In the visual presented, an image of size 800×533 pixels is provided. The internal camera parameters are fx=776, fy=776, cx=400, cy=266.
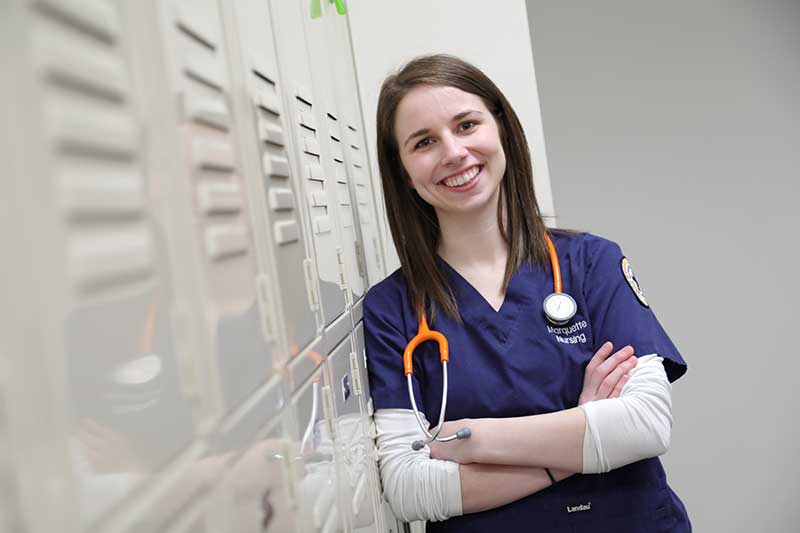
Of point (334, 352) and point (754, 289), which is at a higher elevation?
point (334, 352)

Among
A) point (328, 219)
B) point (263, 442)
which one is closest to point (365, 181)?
point (328, 219)

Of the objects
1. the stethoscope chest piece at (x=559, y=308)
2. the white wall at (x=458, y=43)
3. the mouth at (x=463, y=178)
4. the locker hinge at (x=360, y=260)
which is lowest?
the stethoscope chest piece at (x=559, y=308)

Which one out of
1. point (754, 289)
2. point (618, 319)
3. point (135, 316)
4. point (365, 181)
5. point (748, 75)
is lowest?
point (754, 289)

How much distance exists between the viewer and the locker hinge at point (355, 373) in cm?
120

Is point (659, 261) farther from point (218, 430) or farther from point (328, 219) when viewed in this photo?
point (218, 430)

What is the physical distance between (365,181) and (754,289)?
1.70 meters

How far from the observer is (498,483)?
1.20m

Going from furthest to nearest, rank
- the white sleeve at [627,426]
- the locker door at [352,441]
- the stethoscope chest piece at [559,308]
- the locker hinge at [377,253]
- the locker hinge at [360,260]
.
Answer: the locker hinge at [377,253] → the locker hinge at [360,260] → the stethoscope chest piece at [559,308] → the white sleeve at [627,426] → the locker door at [352,441]

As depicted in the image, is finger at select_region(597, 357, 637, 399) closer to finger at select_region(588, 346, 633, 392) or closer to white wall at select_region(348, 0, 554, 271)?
finger at select_region(588, 346, 633, 392)

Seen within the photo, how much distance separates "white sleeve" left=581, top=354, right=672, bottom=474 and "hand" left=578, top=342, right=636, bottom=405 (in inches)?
0.7

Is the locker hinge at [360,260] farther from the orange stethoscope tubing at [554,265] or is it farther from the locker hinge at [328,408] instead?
the locker hinge at [328,408]

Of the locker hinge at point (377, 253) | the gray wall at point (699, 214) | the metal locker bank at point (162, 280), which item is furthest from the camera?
the gray wall at point (699, 214)

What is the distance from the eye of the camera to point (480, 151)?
134cm

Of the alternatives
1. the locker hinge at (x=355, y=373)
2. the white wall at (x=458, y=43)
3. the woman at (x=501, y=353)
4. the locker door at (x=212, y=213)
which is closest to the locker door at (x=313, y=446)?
the locker door at (x=212, y=213)
